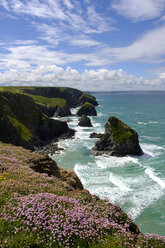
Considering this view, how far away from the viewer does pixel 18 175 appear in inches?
561

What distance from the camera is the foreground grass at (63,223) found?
754cm

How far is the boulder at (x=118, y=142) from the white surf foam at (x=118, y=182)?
17455 mm

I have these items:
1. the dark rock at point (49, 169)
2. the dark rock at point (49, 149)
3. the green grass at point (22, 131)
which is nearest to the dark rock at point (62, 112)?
the dark rock at point (49, 149)

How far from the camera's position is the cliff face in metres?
66.5

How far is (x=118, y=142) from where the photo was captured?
6506 centimetres

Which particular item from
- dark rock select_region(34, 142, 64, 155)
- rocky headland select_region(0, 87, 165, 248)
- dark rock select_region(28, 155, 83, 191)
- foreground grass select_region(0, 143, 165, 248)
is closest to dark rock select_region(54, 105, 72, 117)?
dark rock select_region(34, 142, 64, 155)

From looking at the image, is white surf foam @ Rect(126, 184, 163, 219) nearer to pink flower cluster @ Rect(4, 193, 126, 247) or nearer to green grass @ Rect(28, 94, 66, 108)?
pink flower cluster @ Rect(4, 193, 126, 247)

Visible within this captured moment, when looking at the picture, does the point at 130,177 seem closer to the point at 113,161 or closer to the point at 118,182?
the point at 118,182

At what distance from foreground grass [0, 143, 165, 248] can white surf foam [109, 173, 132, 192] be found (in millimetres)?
31836

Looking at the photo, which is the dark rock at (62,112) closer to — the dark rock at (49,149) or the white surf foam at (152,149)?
the dark rock at (49,149)

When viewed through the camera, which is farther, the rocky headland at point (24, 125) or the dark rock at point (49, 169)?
the rocky headland at point (24, 125)

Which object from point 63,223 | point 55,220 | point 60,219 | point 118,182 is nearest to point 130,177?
point 118,182

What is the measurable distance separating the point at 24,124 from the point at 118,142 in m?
43.3

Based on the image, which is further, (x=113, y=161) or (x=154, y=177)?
(x=113, y=161)
